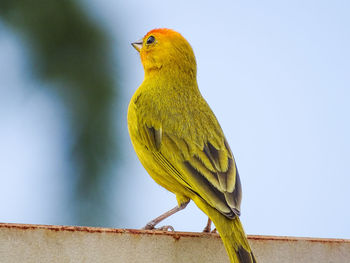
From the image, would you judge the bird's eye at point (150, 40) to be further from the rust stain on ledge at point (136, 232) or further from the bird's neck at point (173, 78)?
the rust stain on ledge at point (136, 232)

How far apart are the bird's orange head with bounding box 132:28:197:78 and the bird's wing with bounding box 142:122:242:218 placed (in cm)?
69

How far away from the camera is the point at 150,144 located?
396cm

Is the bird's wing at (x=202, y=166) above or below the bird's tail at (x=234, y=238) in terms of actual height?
above

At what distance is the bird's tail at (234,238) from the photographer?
3.00 m

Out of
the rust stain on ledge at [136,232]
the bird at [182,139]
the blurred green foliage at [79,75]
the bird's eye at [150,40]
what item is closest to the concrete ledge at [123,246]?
the rust stain on ledge at [136,232]

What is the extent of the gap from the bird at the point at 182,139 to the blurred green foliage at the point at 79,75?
2266mm

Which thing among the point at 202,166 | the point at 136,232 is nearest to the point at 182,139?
the point at 202,166

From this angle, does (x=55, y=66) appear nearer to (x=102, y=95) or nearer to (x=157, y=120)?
(x=102, y=95)

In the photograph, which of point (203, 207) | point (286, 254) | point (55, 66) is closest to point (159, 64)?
point (203, 207)

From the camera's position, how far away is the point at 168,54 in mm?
4566

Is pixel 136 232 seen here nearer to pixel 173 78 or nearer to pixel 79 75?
pixel 173 78

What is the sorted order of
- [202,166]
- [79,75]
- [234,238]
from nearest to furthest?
[234,238]
[202,166]
[79,75]

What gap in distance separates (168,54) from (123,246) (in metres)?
2.13

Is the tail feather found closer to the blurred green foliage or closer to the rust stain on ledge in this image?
the rust stain on ledge
